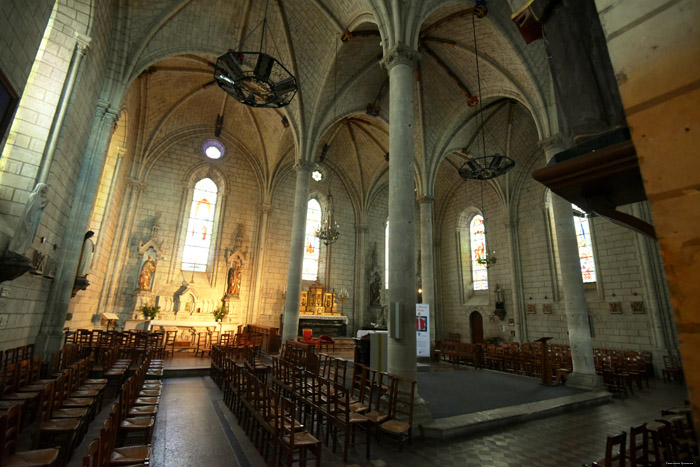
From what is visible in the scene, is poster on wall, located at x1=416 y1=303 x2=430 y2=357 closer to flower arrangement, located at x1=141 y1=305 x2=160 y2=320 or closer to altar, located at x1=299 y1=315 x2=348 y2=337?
altar, located at x1=299 y1=315 x2=348 y2=337

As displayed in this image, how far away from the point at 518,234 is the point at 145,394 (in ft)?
53.5

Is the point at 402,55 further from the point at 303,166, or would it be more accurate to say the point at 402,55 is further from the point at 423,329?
the point at 423,329

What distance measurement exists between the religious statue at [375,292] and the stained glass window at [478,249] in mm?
5317

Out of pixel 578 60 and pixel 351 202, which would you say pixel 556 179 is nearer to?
pixel 578 60

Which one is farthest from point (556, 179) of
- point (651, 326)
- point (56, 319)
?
point (651, 326)

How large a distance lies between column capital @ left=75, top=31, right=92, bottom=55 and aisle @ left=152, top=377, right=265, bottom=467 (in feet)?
23.2

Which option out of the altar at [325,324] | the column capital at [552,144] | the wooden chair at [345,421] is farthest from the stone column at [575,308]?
the altar at [325,324]

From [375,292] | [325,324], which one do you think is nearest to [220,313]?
[325,324]

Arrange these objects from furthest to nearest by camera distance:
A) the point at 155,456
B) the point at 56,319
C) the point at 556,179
→ the point at 56,319 < the point at 155,456 < the point at 556,179

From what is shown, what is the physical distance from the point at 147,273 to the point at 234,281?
3342mm

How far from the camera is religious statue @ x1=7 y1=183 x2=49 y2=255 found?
468 cm

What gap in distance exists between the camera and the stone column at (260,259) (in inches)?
583

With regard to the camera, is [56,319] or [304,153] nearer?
[56,319]

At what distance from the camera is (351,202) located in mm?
18828
